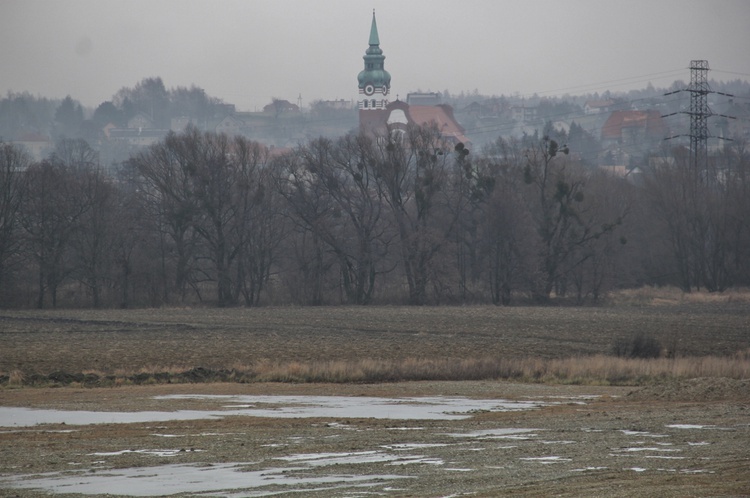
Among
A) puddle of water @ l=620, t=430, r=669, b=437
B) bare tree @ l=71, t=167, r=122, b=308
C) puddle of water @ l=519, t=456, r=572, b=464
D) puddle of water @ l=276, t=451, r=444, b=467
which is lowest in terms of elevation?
puddle of water @ l=620, t=430, r=669, b=437

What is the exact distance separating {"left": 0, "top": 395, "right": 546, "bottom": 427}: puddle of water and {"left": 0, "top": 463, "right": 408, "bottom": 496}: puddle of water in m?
6.86

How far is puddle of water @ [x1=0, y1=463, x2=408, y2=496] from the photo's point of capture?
52.2 feet

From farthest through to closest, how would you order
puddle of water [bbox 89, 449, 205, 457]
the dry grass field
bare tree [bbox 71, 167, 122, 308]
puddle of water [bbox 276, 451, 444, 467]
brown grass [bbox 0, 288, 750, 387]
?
bare tree [bbox 71, 167, 122, 308], brown grass [bbox 0, 288, 750, 387], puddle of water [bbox 89, 449, 205, 457], puddle of water [bbox 276, 451, 444, 467], the dry grass field

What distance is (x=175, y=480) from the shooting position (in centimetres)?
1669

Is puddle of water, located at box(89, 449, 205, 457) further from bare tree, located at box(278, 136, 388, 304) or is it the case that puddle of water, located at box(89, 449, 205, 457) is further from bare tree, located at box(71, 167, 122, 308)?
bare tree, located at box(278, 136, 388, 304)

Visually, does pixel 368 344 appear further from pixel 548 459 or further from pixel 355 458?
pixel 548 459

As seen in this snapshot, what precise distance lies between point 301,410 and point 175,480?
1027 centimetres

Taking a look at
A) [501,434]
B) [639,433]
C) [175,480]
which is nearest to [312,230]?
[501,434]

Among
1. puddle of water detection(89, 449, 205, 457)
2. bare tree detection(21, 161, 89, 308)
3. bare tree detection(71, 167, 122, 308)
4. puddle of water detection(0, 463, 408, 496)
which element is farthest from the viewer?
bare tree detection(71, 167, 122, 308)

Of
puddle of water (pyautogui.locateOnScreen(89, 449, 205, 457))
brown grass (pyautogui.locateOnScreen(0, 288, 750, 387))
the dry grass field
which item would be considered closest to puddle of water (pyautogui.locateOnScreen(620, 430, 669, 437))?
the dry grass field

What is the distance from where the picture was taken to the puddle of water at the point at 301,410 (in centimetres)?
2467

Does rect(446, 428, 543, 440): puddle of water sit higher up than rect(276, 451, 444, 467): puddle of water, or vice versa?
rect(276, 451, 444, 467): puddle of water

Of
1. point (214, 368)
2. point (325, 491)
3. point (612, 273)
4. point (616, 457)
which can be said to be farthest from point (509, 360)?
point (612, 273)

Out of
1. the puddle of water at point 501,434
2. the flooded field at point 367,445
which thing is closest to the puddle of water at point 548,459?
the flooded field at point 367,445
